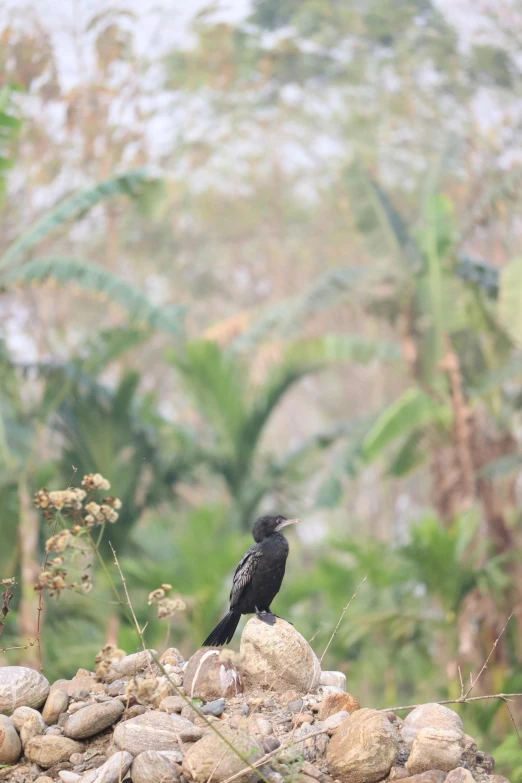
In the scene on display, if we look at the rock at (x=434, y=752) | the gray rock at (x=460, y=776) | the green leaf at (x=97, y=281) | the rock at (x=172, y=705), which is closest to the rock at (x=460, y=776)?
the gray rock at (x=460, y=776)

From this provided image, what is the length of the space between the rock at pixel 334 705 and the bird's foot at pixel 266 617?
391 millimetres

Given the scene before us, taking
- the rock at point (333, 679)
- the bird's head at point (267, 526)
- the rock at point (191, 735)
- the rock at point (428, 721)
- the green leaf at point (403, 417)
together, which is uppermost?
the bird's head at point (267, 526)

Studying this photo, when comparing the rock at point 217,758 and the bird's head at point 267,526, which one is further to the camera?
the bird's head at point 267,526

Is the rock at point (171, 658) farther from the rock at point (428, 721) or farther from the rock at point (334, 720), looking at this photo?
the rock at point (428, 721)

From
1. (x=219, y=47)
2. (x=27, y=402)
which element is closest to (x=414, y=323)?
(x=27, y=402)

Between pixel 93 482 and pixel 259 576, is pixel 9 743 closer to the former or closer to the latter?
pixel 93 482

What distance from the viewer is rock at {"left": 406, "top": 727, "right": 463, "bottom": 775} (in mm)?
3594

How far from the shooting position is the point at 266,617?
13.8 ft

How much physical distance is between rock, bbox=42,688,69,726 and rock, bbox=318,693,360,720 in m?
1.03

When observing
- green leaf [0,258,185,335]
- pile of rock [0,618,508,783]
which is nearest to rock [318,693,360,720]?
pile of rock [0,618,508,783]

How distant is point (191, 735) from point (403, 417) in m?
6.98

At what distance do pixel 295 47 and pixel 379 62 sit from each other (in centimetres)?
210

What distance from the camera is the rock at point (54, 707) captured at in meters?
3.92

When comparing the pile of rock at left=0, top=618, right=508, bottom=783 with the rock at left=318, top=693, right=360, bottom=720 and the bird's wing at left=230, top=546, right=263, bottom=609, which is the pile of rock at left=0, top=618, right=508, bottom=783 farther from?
the bird's wing at left=230, top=546, right=263, bottom=609
